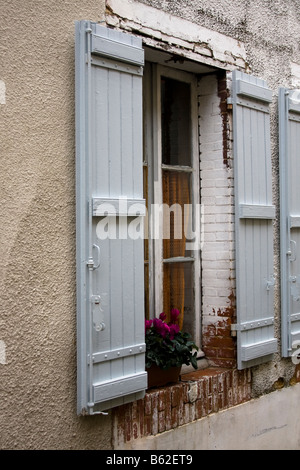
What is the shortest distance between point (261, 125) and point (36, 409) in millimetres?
2555

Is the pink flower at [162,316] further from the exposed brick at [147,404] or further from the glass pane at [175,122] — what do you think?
the glass pane at [175,122]

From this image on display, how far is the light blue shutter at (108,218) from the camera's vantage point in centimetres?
314

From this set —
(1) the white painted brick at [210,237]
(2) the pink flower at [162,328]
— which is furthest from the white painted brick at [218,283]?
(2) the pink flower at [162,328]

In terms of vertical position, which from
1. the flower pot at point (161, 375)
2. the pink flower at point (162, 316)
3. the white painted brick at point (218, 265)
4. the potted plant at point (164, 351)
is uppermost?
the white painted brick at point (218, 265)

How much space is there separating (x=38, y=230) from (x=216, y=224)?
161cm

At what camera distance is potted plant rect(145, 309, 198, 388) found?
3648 mm

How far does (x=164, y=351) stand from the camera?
12.0 feet

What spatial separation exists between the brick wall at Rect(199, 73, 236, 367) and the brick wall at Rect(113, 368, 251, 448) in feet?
0.61

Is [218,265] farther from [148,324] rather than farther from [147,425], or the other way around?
[147,425]

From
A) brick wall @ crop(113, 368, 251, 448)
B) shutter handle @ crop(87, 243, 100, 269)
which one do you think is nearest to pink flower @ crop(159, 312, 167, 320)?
brick wall @ crop(113, 368, 251, 448)

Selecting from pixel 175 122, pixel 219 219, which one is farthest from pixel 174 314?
pixel 175 122

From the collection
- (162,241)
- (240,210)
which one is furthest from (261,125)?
(162,241)

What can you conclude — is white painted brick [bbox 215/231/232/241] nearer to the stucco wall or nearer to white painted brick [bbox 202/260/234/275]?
white painted brick [bbox 202/260/234/275]

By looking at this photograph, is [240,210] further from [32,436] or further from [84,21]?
[32,436]
